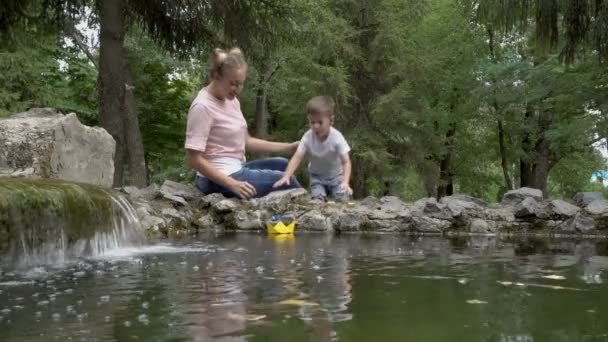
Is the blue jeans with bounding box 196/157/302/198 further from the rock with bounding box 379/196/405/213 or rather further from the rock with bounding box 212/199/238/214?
the rock with bounding box 379/196/405/213

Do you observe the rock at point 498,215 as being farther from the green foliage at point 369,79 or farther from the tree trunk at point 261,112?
the tree trunk at point 261,112

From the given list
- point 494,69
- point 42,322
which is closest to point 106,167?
point 42,322

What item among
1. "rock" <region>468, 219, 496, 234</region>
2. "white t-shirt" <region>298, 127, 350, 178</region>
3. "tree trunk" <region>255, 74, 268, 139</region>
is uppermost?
"tree trunk" <region>255, 74, 268, 139</region>

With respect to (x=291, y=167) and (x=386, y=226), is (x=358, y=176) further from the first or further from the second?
(x=291, y=167)

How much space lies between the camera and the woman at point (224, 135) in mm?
5559

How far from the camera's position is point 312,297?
2490mm

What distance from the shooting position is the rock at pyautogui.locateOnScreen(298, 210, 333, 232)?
702cm

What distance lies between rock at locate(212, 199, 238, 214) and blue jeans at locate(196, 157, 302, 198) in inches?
3.0

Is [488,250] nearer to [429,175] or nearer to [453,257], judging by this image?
[453,257]

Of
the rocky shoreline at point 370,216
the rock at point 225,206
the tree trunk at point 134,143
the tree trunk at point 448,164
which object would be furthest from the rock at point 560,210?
the tree trunk at point 448,164

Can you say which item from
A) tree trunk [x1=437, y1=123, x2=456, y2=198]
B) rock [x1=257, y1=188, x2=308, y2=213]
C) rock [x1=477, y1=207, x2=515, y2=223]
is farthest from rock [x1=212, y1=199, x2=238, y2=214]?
tree trunk [x1=437, y1=123, x2=456, y2=198]

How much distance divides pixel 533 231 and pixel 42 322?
19.0ft

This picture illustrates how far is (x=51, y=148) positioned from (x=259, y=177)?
2.11 meters

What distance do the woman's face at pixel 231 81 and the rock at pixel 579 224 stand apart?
3710 mm
